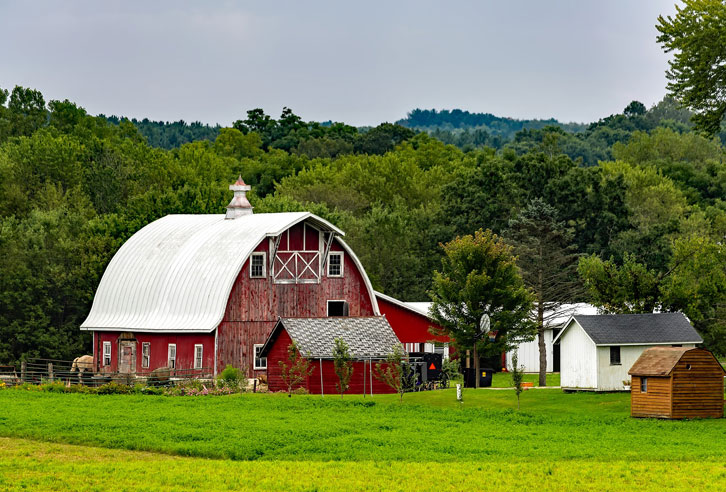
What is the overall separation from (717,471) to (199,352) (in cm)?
3183

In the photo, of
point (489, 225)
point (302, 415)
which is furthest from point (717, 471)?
point (489, 225)

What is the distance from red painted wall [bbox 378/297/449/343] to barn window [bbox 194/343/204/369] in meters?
14.6

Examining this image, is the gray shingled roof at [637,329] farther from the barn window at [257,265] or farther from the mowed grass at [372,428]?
the barn window at [257,265]

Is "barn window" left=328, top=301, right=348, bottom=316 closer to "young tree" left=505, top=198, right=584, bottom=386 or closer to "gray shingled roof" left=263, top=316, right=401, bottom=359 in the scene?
"gray shingled roof" left=263, top=316, right=401, bottom=359

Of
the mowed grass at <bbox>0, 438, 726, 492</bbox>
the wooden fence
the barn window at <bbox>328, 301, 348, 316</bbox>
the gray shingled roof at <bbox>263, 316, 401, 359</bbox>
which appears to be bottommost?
the mowed grass at <bbox>0, 438, 726, 492</bbox>

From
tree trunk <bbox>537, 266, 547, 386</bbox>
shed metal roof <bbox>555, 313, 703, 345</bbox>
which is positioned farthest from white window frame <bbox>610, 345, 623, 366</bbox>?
tree trunk <bbox>537, 266, 547, 386</bbox>

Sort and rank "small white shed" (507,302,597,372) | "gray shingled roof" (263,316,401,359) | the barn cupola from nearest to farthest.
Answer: "gray shingled roof" (263,316,401,359) < the barn cupola < "small white shed" (507,302,597,372)

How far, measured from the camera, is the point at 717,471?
31.9 m

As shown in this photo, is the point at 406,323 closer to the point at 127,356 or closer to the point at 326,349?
the point at 127,356

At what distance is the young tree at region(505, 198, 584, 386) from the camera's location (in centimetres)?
6444

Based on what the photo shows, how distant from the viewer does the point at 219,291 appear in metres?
59.0

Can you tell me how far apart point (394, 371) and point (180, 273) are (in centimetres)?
1428

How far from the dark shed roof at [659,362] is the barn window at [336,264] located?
22544 mm

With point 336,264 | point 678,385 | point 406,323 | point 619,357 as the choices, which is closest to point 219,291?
point 336,264
